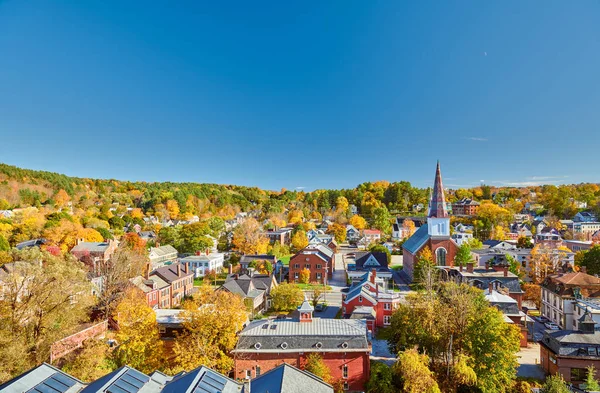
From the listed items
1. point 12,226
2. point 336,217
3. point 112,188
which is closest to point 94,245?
point 12,226

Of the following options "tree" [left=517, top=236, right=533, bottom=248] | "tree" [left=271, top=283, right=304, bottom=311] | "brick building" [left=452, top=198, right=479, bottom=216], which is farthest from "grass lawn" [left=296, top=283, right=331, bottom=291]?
"brick building" [left=452, top=198, right=479, bottom=216]

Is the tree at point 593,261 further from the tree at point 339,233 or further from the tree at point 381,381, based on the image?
the tree at point 339,233

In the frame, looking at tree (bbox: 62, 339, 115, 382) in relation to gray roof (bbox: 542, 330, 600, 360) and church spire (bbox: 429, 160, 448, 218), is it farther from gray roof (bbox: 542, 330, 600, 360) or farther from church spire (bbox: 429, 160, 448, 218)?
church spire (bbox: 429, 160, 448, 218)

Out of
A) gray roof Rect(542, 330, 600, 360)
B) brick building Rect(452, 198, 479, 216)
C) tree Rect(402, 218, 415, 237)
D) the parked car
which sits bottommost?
the parked car

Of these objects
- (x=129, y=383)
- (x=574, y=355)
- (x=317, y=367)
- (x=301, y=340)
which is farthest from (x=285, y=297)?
(x=129, y=383)

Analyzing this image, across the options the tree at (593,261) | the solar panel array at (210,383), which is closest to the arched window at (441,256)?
the tree at (593,261)
